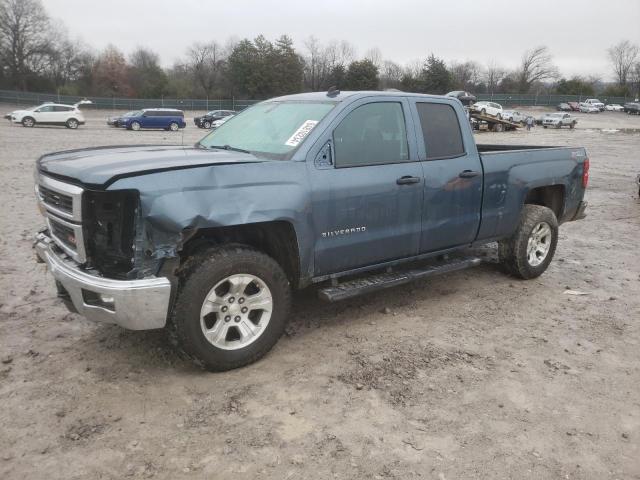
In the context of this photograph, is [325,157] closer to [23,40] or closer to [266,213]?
[266,213]

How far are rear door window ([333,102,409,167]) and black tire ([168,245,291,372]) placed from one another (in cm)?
103

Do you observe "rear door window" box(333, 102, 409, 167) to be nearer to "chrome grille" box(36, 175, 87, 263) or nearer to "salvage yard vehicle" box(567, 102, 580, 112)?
"chrome grille" box(36, 175, 87, 263)

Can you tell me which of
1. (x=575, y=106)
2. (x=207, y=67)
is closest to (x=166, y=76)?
(x=207, y=67)

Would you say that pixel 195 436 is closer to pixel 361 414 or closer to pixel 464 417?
pixel 361 414

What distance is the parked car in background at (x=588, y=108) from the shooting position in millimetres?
70938

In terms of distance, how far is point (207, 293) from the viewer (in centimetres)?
350

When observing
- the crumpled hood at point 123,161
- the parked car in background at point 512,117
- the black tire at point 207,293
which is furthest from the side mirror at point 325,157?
the parked car in background at point 512,117

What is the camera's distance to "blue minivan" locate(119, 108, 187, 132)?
34.7m

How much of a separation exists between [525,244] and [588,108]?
7522 centimetres

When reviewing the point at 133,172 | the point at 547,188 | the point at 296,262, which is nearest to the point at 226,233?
the point at 296,262

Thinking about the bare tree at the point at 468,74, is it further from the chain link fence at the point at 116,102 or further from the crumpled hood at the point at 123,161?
the crumpled hood at the point at 123,161

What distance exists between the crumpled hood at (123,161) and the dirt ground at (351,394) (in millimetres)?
1372

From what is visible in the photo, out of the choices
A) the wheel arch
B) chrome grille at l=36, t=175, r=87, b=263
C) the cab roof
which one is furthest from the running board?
chrome grille at l=36, t=175, r=87, b=263

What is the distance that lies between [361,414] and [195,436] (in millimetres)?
992
